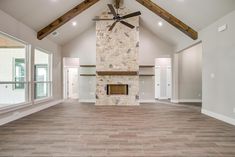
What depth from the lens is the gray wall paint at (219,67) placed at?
4473 mm

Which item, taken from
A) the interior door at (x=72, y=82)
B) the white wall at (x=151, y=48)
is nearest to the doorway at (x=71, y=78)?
the interior door at (x=72, y=82)

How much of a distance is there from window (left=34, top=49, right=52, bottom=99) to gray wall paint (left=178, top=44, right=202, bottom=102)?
6589mm

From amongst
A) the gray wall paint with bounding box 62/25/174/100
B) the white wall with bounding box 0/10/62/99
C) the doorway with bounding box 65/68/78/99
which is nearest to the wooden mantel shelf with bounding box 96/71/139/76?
the gray wall paint with bounding box 62/25/174/100

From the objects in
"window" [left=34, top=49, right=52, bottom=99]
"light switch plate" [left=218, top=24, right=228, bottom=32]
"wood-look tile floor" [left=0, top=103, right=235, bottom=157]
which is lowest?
"wood-look tile floor" [left=0, top=103, right=235, bottom=157]

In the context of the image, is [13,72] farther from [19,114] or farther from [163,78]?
[163,78]

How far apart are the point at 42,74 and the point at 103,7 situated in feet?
13.3

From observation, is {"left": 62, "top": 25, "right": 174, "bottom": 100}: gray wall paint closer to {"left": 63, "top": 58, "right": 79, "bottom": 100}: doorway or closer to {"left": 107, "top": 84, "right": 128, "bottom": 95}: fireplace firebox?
{"left": 107, "top": 84, "right": 128, "bottom": 95}: fireplace firebox

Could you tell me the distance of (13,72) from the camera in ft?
20.6

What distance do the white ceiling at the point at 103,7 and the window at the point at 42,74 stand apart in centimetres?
95

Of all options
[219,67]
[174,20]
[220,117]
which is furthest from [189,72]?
[220,117]

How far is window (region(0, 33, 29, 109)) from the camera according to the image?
5.51m

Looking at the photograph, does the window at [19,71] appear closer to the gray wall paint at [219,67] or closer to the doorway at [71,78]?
the doorway at [71,78]

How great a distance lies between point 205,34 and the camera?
5.84 metres

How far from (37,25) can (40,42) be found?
2.77 feet
